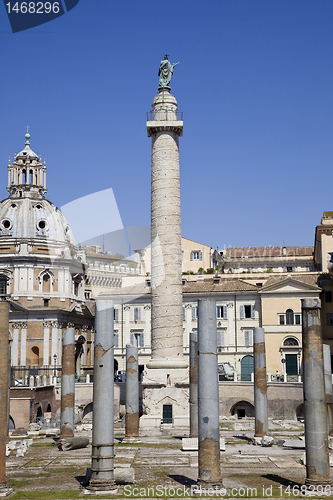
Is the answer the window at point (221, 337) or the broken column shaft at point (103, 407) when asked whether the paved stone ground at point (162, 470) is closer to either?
the broken column shaft at point (103, 407)

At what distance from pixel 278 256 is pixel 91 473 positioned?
56545 mm

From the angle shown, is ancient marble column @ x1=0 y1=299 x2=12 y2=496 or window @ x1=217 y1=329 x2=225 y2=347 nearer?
ancient marble column @ x1=0 y1=299 x2=12 y2=496

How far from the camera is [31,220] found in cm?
5978

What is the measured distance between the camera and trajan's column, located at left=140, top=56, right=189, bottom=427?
3584 cm

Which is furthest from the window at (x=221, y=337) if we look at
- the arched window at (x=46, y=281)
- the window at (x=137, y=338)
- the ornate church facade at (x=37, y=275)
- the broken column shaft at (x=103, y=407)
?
the broken column shaft at (x=103, y=407)

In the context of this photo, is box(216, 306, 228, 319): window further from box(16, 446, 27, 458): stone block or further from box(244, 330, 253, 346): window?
box(16, 446, 27, 458): stone block

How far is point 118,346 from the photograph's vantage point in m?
55.5

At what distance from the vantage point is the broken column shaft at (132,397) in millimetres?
29000

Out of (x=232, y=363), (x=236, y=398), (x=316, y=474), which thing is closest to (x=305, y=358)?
(x=316, y=474)

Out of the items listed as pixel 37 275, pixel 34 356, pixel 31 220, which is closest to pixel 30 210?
pixel 31 220

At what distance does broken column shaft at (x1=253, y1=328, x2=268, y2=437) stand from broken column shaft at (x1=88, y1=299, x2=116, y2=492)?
11.2 meters

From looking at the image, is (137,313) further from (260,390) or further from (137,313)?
(260,390)

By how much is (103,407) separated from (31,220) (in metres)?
43.4

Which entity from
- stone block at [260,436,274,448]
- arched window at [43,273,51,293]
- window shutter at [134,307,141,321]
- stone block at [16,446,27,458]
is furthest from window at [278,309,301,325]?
stone block at [16,446,27,458]
